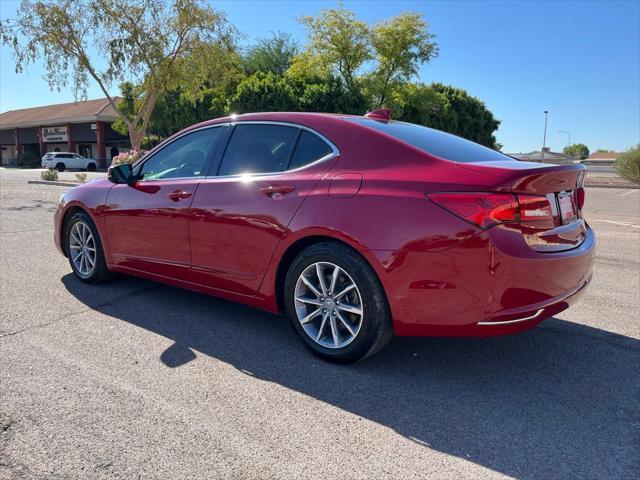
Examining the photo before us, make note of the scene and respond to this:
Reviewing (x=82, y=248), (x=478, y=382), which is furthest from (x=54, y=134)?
(x=478, y=382)

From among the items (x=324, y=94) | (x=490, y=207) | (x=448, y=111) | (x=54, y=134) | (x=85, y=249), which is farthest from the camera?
(x=54, y=134)

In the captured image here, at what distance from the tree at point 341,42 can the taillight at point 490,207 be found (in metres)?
32.1

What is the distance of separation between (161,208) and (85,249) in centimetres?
141

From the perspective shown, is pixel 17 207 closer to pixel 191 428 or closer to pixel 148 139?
pixel 191 428

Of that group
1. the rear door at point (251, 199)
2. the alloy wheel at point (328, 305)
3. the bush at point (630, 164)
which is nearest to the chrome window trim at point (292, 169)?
the rear door at point (251, 199)

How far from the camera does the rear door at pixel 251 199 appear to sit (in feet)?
11.2

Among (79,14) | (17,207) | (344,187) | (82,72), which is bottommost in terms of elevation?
(17,207)

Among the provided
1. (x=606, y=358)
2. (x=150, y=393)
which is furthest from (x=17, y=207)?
(x=606, y=358)

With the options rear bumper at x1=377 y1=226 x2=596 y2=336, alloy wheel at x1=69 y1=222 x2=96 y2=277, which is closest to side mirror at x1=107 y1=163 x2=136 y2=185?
alloy wheel at x1=69 y1=222 x2=96 y2=277

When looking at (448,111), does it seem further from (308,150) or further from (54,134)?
(308,150)

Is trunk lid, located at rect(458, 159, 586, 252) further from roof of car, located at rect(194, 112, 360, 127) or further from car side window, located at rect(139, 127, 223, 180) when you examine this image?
car side window, located at rect(139, 127, 223, 180)

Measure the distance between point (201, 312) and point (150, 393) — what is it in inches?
56.8

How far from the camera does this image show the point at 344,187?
124 inches

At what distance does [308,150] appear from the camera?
11.5ft
